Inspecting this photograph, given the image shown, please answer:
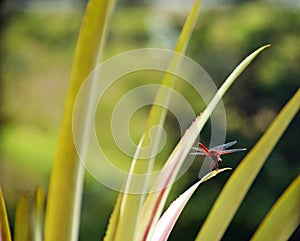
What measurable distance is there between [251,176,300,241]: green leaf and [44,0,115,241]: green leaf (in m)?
0.14

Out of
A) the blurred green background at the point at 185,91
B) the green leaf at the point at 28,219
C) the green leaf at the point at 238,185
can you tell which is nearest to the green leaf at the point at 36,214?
the green leaf at the point at 28,219

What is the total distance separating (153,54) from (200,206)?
0.39 meters

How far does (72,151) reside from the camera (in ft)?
1.29

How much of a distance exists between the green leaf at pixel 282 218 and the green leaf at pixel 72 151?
141 mm

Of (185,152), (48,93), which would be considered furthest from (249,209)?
(185,152)

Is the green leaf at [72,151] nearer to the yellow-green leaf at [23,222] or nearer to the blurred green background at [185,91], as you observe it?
the yellow-green leaf at [23,222]

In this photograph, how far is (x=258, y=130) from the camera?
138cm

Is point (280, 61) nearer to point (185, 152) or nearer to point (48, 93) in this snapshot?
point (48, 93)

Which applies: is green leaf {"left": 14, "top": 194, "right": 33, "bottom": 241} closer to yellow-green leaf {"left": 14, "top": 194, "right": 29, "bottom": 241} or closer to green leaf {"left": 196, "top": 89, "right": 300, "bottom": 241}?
yellow-green leaf {"left": 14, "top": 194, "right": 29, "bottom": 241}

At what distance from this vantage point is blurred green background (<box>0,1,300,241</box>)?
138 cm

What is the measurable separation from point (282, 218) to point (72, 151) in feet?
0.55

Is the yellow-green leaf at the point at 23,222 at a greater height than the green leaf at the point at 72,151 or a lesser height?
lesser

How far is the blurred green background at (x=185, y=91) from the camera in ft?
4.54

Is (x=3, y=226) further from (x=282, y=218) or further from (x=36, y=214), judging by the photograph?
(x=282, y=218)
